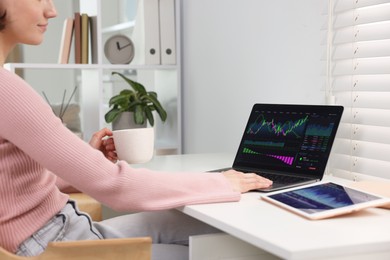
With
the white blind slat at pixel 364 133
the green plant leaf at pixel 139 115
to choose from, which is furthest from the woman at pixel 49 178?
the green plant leaf at pixel 139 115

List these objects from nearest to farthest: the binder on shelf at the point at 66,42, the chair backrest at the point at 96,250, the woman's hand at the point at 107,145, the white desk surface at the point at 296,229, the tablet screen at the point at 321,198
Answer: the white desk surface at the point at 296,229, the chair backrest at the point at 96,250, the tablet screen at the point at 321,198, the woman's hand at the point at 107,145, the binder on shelf at the point at 66,42

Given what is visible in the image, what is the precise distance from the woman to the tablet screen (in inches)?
4.1

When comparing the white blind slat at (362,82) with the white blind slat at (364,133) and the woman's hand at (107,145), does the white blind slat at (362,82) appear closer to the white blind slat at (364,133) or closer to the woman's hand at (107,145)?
the white blind slat at (364,133)

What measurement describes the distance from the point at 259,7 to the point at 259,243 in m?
1.45

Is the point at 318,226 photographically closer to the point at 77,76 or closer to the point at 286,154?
the point at 286,154

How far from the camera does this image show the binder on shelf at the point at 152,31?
2752mm

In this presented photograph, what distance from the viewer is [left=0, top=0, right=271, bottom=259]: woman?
3.55 ft

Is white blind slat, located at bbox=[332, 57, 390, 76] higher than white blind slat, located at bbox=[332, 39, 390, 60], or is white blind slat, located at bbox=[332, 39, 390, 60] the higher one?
white blind slat, located at bbox=[332, 39, 390, 60]

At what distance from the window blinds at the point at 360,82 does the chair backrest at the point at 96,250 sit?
863mm

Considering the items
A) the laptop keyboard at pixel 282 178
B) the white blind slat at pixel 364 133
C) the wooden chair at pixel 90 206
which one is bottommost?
the wooden chair at pixel 90 206

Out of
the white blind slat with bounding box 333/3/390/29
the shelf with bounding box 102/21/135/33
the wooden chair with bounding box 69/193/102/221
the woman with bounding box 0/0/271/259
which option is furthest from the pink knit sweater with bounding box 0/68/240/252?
the shelf with bounding box 102/21/135/33

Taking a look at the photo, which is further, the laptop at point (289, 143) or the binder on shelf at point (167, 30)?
the binder on shelf at point (167, 30)

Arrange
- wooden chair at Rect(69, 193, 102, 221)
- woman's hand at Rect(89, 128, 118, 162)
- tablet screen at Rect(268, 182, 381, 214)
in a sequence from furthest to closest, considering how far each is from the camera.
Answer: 1. woman's hand at Rect(89, 128, 118, 162)
2. wooden chair at Rect(69, 193, 102, 221)
3. tablet screen at Rect(268, 182, 381, 214)

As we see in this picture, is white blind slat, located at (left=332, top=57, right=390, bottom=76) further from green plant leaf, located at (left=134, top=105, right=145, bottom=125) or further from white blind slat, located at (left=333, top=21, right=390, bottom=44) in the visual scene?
green plant leaf, located at (left=134, top=105, right=145, bottom=125)
